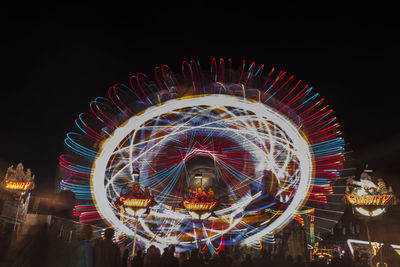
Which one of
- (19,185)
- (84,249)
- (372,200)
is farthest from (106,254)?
(19,185)

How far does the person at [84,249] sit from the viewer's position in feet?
12.1

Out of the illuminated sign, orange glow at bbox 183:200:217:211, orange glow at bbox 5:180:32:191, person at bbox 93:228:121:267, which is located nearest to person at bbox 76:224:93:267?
person at bbox 93:228:121:267

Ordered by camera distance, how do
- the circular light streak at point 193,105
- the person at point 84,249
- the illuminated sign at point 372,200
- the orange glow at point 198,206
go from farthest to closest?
the orange glow at point 198,206
the circular light streak at point 193,105
the illuminated sign at point 372,200
the person at point 84,249

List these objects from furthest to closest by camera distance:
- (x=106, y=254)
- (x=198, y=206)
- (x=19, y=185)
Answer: (x=19, y=185)
(x=198, y=206)
(x=106, y=254)

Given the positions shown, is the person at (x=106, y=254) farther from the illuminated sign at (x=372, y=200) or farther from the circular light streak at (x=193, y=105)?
the illuminated sign at (x=372, y=200)

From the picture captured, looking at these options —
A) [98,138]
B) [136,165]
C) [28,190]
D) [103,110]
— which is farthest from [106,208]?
[28,190]

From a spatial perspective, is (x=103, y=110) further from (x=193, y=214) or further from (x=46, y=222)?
(x=46, y=222)

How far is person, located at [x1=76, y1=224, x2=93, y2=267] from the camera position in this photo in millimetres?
3686

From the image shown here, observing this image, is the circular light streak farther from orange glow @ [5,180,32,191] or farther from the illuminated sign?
orange glow @ [5,180,32,191]

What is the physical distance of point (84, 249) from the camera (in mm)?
3764

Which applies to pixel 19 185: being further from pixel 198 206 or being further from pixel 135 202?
pixel 198 206

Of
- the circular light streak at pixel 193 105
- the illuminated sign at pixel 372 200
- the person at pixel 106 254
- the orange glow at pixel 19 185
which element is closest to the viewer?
the person at pixel 106 254

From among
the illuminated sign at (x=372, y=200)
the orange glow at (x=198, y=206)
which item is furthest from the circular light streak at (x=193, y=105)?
the orange glow at (x=198, y=206)

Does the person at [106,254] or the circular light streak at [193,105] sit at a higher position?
the circular light streak at [193,105]
